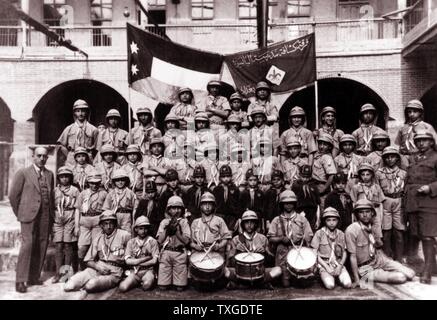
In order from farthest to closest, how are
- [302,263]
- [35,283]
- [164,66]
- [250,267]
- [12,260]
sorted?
[164,66] < [12,260] < [35,283] < [302,263] < [250,267]

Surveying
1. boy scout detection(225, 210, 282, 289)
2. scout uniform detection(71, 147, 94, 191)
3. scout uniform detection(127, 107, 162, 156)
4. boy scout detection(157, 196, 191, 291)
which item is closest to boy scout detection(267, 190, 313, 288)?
boy scout detection(225, 210, 282, 289)

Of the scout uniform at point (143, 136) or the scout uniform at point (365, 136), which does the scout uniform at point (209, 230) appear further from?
the scout uniform at point (365, 136)

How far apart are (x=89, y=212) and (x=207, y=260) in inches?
86.8

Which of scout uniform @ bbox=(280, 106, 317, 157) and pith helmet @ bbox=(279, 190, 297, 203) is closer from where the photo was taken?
pith helmet @ bbox=(279, 190, 297, 203)

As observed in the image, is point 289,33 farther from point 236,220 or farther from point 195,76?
point 236,220

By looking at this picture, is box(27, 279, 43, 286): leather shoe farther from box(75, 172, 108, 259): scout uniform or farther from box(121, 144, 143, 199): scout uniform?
box(121, 144, 143, 199): scout uniform

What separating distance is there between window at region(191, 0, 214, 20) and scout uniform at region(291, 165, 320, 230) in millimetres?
10689

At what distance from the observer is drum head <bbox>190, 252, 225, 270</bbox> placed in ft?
23.7

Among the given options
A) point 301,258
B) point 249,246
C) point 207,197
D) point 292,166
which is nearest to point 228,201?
point 207,197

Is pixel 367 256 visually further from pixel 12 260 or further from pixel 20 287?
pixel 12 260

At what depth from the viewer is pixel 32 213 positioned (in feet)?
25.8

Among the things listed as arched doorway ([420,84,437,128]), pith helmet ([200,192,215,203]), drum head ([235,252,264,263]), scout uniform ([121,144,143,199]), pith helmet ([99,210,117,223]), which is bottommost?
drum head ([235,252,264,263])

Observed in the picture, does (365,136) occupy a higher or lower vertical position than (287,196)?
higher

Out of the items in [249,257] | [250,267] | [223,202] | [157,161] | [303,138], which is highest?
[303,138]
